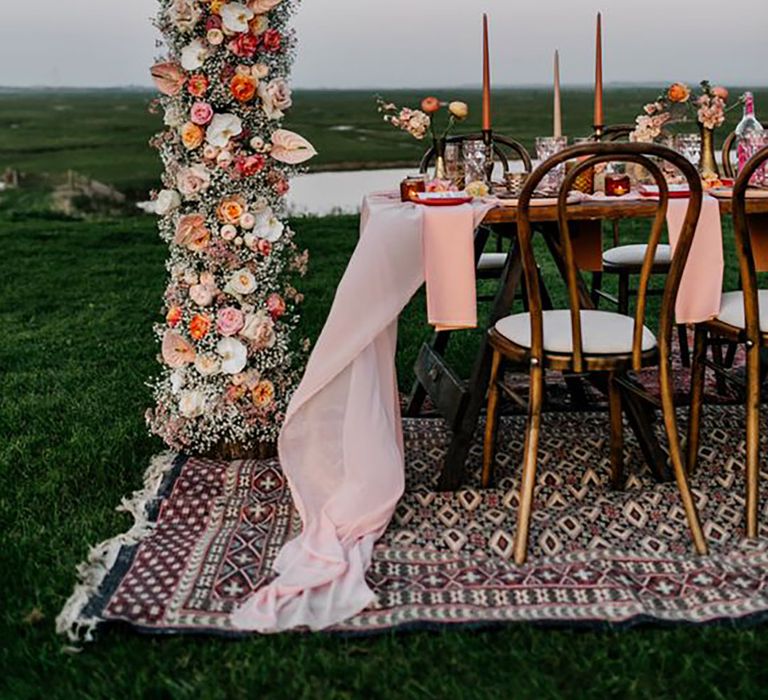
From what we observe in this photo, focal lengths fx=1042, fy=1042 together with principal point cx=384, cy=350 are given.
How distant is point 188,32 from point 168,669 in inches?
76.8

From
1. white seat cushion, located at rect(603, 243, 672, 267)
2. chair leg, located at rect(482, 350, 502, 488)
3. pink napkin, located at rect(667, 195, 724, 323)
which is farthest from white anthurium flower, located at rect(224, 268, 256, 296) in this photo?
white seat cushion, located at rect(603, 243, 672, 267)

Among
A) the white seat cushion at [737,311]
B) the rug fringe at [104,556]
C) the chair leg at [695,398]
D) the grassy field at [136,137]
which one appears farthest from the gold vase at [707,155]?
the grassy field at [136,137]

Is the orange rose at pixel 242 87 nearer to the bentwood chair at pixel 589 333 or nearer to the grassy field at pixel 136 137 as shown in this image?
the bentwood chair at pixel 589 333

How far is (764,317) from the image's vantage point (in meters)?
3.00

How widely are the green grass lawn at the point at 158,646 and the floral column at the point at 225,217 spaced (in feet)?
1.22

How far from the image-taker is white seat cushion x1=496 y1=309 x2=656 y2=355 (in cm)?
281

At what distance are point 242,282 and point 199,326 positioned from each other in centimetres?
21

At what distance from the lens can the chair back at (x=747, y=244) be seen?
2689 millimetres

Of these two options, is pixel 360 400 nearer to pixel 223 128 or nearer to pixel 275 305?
pixel 275 305

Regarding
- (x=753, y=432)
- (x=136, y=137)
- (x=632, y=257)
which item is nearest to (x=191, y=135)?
(x=753, y=432)

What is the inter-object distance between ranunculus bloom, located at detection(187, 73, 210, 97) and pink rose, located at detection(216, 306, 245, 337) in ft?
2.26

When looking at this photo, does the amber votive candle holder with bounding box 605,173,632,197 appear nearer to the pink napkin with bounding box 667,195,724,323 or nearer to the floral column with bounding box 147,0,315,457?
the pink napkin with bounding box 667,195,724,323

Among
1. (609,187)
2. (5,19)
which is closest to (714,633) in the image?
(609,187)

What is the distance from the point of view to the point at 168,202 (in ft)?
11.1
